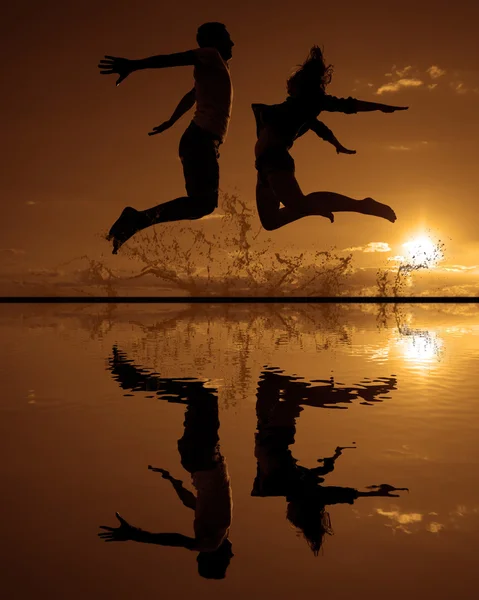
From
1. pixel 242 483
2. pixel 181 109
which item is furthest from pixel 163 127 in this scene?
pixel 242 483

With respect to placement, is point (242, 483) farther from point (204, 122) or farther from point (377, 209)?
point (377, 209)

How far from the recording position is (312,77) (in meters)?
6.62

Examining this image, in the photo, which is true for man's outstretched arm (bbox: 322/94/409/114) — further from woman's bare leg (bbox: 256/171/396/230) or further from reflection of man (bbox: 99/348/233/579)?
reflection of man (bbox: 99/348/233/579)

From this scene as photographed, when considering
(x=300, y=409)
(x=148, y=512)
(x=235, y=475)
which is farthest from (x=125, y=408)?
(x=148, y=512)

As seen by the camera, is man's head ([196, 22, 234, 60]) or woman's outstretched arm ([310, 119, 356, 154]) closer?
man's head ([196, 22, 234, 60])

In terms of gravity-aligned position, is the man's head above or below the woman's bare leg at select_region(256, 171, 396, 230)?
above

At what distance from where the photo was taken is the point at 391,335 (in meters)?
16.8

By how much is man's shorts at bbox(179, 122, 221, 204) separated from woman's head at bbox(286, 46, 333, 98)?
847mm

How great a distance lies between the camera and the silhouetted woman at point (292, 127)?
6668mm

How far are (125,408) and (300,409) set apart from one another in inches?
63.4

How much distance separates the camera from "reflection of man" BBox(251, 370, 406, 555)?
3.69m

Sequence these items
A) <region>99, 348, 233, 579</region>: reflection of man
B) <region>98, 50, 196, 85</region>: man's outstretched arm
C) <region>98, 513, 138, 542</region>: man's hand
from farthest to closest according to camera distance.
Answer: <region>98, 50, 196, 85</region>: man's outstretched arm
<region>98, 513, 138, 542</region>: man's hand
<region>99, 348, 233, 579</region>: reflection of man

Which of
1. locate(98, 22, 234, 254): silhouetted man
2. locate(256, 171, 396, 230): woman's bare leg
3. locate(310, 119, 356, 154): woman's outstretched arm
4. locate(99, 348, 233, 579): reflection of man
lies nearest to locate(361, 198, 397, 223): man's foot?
locate(256, 171, 396, 230): woman's bare leg

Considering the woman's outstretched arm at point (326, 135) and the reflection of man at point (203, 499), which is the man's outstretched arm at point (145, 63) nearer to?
the woman's outstretched arm at point (326, 135)
